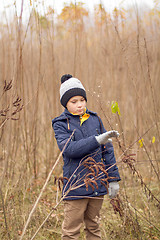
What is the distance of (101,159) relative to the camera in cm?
153

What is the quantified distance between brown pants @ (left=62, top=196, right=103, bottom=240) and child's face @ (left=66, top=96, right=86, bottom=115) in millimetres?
485

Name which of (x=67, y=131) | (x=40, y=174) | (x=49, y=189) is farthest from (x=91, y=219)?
(x=40, y=174)

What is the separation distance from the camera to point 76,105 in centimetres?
148

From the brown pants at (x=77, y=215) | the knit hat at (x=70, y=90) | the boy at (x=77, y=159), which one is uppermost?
the knit hat at (x=70, y=90)

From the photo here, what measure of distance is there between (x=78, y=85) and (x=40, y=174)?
5.75ft

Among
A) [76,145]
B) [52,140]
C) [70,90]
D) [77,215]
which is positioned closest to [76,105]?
[70,90]

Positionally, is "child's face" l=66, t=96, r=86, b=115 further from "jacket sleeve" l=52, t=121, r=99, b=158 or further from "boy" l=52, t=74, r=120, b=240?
"jacket sleeve" l=52, t=121, r=99, b=158

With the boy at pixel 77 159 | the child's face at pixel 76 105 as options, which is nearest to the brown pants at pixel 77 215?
the boy at pixel 77 159

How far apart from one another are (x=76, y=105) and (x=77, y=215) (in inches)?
23.7

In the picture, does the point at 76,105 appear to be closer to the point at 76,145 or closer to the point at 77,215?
the point at 76,145

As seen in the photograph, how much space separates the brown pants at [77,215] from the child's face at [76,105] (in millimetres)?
485

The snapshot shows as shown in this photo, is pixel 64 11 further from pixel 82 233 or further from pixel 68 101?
pixel 82 233

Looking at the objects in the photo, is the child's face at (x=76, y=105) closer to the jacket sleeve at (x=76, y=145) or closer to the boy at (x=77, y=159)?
the boy at (x=77, y=159)

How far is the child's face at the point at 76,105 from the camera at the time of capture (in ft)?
4.85
